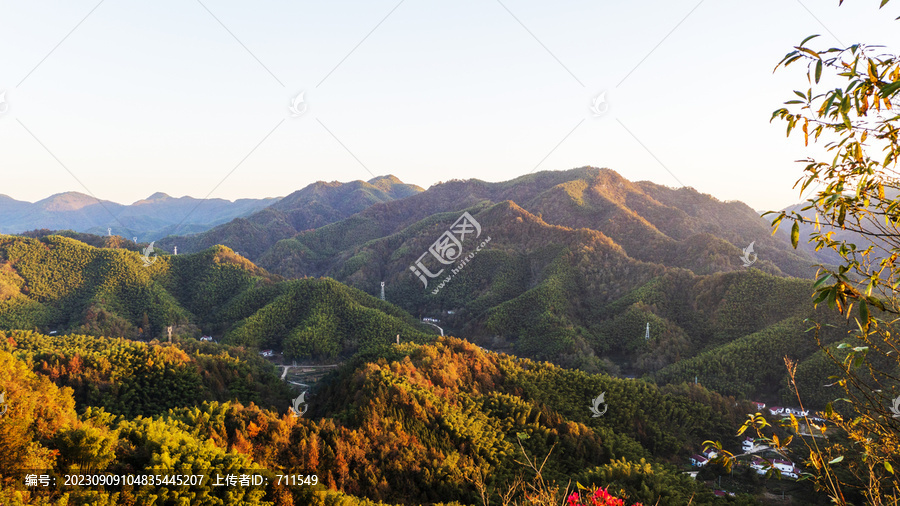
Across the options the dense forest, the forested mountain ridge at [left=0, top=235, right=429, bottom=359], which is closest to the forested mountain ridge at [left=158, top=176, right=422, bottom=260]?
the dense forest

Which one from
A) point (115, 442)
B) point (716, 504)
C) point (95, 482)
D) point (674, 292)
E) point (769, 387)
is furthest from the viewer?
point (674, 292)

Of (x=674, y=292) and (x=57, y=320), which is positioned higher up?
(x=57, y=320)

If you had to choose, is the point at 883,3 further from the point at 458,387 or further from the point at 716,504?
the point at 458,387

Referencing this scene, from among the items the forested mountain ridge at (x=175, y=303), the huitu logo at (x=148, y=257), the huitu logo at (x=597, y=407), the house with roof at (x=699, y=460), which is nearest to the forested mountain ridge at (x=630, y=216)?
the huitu logo at (x=148, y=257)

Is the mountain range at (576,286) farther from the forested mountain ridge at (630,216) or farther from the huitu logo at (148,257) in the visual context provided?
the huitu logo at (148,257)

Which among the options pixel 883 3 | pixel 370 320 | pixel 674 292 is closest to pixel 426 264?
pixel 370 320

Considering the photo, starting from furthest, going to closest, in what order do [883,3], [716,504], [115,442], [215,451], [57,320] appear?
[57,320], [716,504], [215,451], [115,442], [883,3]

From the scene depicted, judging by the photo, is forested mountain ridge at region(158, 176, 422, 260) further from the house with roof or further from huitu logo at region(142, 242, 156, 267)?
the house with roof

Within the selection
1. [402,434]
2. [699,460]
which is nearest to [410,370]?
[402,434]
